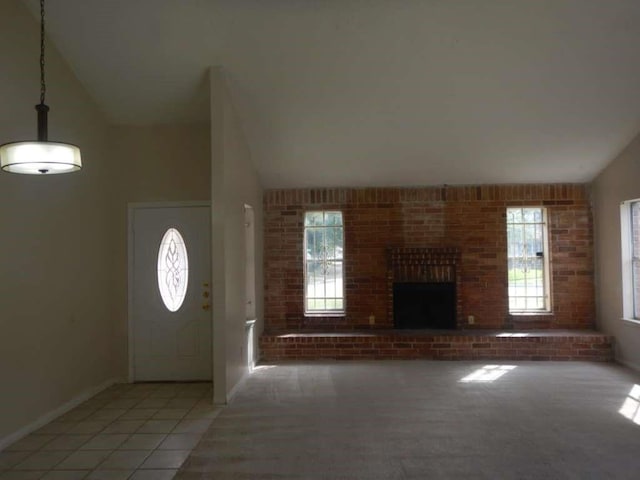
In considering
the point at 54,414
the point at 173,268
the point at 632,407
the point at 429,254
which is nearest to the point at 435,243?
the point at 429,254

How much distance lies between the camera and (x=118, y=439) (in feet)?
11.4

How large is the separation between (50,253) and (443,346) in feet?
A: 14.6

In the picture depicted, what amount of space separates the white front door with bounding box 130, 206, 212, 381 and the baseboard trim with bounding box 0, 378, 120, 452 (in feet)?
1.32

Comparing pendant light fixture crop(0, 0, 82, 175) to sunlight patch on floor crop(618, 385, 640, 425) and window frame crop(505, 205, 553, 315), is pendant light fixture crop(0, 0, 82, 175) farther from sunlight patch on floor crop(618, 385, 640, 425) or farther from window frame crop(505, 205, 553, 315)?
window frame crop(505, 205, 553, 315)

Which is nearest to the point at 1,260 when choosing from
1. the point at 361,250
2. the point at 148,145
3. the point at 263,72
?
the point at 148,145

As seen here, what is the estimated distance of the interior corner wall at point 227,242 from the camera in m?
4.18

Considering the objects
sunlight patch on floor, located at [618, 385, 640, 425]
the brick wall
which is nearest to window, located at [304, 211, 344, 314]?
the brick wall

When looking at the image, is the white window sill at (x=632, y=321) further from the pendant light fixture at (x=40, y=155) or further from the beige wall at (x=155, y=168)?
the pendant light fixture at (x=40, y=155)

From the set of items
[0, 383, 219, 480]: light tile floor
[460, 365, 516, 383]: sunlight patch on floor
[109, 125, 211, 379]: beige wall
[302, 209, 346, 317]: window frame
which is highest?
[109, 125, 211, 379]: beige wall

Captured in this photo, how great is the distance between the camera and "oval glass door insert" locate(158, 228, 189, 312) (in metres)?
5.09

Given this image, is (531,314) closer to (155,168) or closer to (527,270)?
(527,270)

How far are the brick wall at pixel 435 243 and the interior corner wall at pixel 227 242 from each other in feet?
3.96

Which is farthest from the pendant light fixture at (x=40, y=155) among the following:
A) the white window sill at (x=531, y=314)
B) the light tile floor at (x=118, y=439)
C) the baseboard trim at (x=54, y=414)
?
the white window sill at (x=531, y=314)

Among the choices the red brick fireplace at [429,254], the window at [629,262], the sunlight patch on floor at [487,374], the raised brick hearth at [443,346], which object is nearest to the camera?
the sunlight patch on floor at [487,374]
